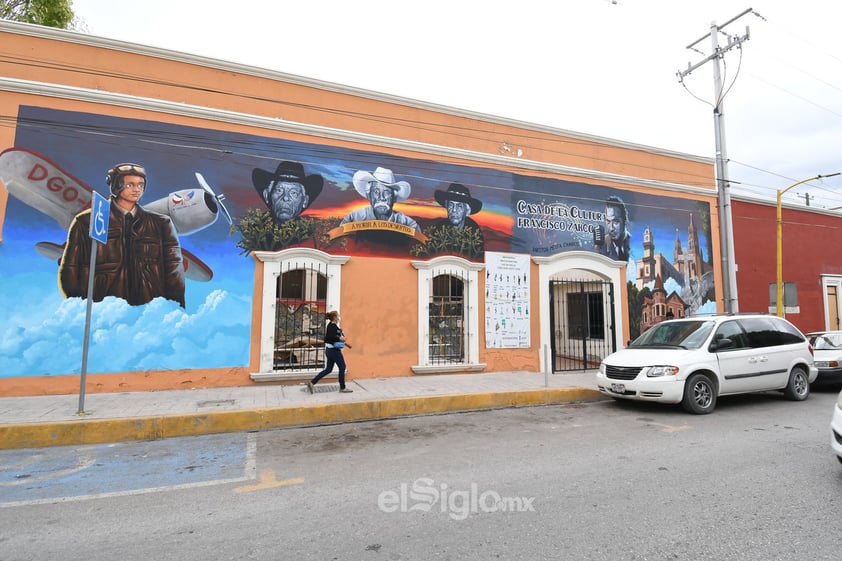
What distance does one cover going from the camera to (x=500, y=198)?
11.8m

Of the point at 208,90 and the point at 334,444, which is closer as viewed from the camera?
the point at 334,444

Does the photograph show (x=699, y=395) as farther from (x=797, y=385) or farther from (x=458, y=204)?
(x=458, y=204)

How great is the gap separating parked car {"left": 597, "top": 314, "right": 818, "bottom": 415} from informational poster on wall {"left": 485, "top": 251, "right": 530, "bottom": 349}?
10.2ft

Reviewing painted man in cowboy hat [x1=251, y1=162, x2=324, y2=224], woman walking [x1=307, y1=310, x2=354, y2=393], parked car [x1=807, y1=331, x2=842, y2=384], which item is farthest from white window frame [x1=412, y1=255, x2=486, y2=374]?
parked car [x1=807, y1=331, x2=842, y2=384]

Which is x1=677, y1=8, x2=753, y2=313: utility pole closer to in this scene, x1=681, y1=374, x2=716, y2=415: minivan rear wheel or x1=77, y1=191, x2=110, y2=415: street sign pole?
x1=681, y1=374, x2=716, y2=415: minivan rear wheel

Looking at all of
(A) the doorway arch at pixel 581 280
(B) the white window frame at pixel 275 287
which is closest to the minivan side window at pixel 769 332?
(A) the doorway arch at pixel 581 280

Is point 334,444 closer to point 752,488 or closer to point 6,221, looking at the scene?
point 752,488

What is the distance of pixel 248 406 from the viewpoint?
24.3 ft

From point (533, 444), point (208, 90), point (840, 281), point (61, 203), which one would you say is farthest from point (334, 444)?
point (840, 281)

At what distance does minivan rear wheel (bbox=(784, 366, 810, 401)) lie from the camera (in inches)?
333

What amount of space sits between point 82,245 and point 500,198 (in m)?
8.99

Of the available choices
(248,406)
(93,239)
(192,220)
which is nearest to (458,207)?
(192,220)

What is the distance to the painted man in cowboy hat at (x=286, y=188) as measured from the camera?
9672 mm

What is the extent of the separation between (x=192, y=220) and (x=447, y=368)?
6264 millimetres
